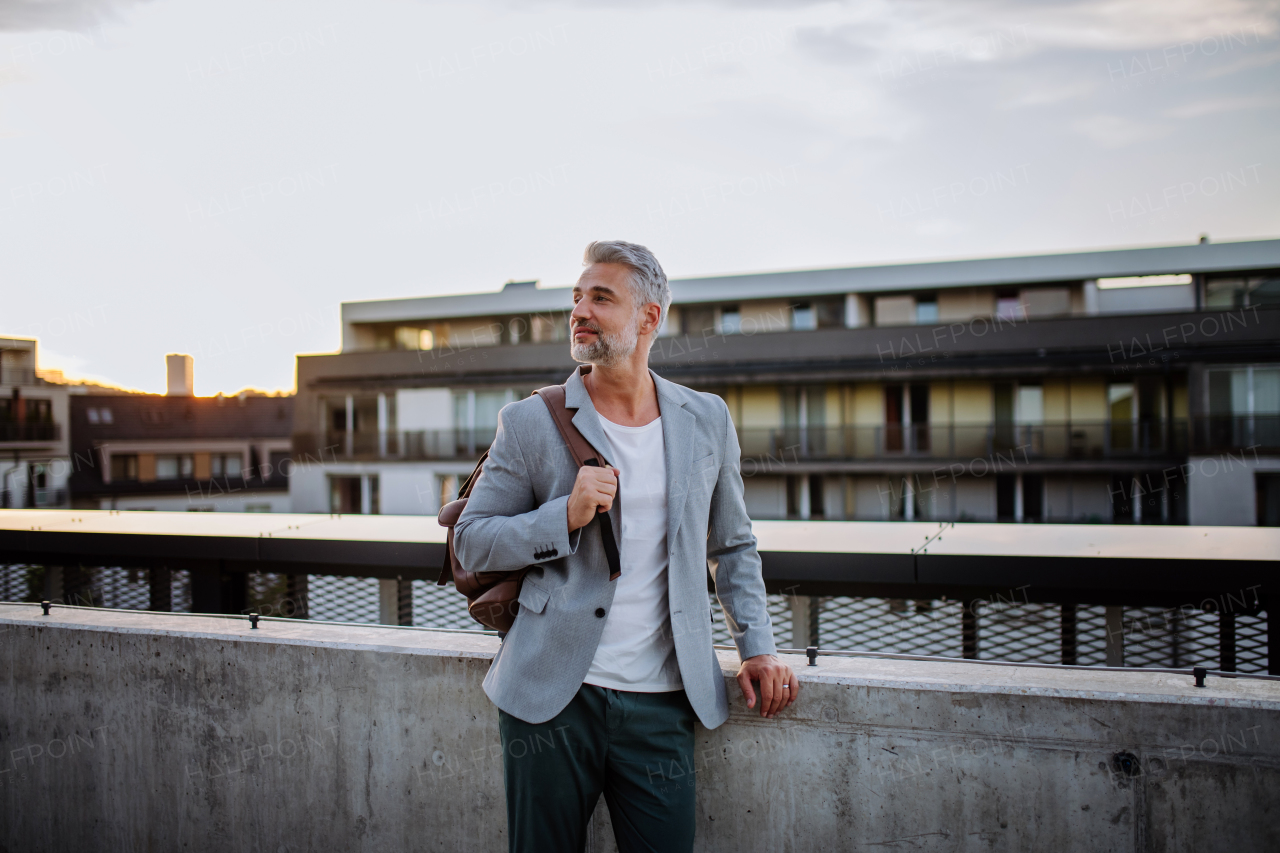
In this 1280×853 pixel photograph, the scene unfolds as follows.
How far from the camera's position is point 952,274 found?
79.8 feet

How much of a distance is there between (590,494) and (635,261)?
0.67 metres

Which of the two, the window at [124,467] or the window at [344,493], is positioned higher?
the window at [124,467]

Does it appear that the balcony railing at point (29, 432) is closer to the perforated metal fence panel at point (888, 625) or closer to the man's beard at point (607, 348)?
the perforated metal fence panel at point (888, 625)

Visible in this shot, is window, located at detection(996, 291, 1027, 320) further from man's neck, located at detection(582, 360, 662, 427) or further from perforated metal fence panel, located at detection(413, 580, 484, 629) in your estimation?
man's neck, located at detection(582, 360, 662, 427)

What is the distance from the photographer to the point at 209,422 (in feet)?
158

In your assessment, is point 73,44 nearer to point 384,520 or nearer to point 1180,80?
point 384,520

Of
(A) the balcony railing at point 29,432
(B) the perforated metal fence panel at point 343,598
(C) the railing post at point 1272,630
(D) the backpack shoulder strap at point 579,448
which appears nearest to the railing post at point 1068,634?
(C) the railing post at point 1272,630

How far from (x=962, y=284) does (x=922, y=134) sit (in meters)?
15.8

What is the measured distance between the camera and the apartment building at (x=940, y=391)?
20047mm

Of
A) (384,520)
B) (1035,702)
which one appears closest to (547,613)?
(1035,702)

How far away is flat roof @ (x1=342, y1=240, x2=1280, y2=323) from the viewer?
2262 cm

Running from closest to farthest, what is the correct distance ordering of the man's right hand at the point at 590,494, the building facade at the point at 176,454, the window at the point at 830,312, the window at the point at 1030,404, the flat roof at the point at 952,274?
the man's right hand at the point at 590,494, the window at the point at 1030,404, the flat roof at the point at 952,274, the window at the point at 830,312, the building facade at the point at 176,454

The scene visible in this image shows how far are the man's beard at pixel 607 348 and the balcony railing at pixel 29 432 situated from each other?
50320mm

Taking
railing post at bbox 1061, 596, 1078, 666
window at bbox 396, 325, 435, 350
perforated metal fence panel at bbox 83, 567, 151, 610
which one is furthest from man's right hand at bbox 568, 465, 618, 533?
window at bbox 396, 325, 435, 350
